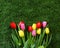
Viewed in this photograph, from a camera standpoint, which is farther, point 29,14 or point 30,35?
point 29,14

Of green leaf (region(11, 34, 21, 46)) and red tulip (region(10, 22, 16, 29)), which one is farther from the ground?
Answer: red tulip (region(10, 22, 16, 29))

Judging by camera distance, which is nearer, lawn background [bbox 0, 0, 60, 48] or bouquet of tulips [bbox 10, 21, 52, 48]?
bouquet of tulips [bbox 10, 21, 52, 48]

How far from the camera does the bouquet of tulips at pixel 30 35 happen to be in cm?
169

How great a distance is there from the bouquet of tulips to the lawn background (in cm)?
Answer: 7

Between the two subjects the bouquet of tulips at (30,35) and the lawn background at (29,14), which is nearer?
the bouquet of tulips at (30,35)

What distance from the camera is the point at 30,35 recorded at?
1.70m

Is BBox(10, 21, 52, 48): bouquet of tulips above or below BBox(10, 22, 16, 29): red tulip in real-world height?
below

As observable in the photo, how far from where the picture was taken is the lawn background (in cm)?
179

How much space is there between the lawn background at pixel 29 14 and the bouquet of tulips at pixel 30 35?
0.22 feet

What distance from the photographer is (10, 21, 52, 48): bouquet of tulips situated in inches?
66.6

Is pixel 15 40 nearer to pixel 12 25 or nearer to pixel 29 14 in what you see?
pixel 12 25

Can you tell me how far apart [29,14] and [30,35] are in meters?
0.23

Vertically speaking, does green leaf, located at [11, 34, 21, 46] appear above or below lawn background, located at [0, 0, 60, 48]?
below

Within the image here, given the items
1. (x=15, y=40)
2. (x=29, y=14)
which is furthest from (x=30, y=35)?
(x=29, y=14)
